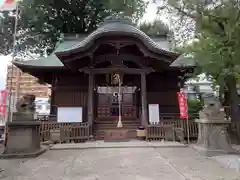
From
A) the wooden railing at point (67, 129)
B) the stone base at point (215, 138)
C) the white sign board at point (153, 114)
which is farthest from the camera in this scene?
the white sign board at point (153, 114)

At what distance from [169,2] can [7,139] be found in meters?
7.17

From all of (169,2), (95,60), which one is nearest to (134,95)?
(95,60)

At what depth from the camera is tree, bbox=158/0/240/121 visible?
621 cm

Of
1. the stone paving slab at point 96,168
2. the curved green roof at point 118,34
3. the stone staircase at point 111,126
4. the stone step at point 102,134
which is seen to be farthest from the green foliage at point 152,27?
the stone paving slab at point 96,168

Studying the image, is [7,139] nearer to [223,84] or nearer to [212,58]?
[212,58]

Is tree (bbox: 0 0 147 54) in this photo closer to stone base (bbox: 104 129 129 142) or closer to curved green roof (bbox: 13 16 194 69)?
curved green roof (bbox: 13 16 194 69)

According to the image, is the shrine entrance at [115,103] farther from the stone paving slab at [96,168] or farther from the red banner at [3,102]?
the stone paving slab at [96,168]

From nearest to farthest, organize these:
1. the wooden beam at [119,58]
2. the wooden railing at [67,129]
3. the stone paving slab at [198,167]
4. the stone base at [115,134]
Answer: the stone paving slab at [198,167] → the wooden railing at [67,129] → the stone base at [115,134] → the wooden beam at [119,58]

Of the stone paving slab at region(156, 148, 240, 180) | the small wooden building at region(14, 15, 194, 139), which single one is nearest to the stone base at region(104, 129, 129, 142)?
the small wooden building at region(14, 15, 194, 139)

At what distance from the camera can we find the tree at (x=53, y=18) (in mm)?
18094

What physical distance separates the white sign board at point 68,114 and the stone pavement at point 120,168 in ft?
12.6

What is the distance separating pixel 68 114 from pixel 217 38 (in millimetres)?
7424

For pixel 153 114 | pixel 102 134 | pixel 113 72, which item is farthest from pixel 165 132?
pixel 113 72

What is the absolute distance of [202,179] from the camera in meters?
3.90
